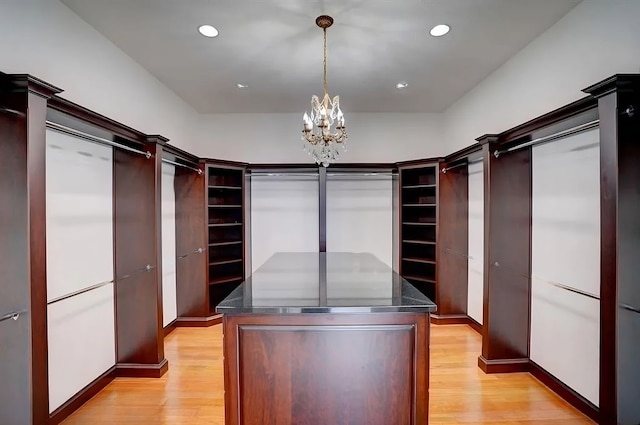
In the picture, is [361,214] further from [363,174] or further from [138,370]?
[138,370]

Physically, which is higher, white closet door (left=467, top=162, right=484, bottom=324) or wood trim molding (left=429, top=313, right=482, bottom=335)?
white closet door (left=467, top=162, right=484, bottom=324)

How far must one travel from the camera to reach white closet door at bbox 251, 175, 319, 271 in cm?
466

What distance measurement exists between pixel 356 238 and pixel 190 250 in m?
2.30

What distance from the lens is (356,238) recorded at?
4.69 m

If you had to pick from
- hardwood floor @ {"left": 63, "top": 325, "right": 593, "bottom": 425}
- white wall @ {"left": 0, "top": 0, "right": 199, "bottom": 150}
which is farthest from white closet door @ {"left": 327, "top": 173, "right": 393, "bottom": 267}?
white wall @ {"left": 0, "top": 0, "right": 199, "bottom": 150}

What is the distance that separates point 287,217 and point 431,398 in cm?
296

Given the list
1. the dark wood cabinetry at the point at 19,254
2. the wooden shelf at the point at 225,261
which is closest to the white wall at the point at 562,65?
the dark wood cabinetry at the point at 19,254

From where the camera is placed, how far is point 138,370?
275cm

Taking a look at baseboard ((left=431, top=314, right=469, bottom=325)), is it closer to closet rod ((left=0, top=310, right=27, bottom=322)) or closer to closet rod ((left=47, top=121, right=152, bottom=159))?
closet rod ((left=47, top=121, right=152, bottom=159))

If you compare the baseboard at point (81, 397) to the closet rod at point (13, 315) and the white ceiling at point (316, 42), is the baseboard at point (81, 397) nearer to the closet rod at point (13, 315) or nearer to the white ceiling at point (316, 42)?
the closet rod at point (13, 315)

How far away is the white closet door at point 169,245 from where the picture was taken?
11.7 feet

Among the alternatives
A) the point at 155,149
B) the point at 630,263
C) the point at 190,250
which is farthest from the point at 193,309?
the point at 630,263

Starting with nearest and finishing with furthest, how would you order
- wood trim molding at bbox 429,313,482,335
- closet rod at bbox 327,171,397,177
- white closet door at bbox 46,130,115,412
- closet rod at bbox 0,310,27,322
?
closet rod at bbox 0,310,27,322
white closet door at bbox 46,130,115,412
wood trim molding at bbox 429,313,482,335
closet rod at bbox 327,171,397,177

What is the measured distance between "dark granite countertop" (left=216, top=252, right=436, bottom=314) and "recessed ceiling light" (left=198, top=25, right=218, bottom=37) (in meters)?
1.92
